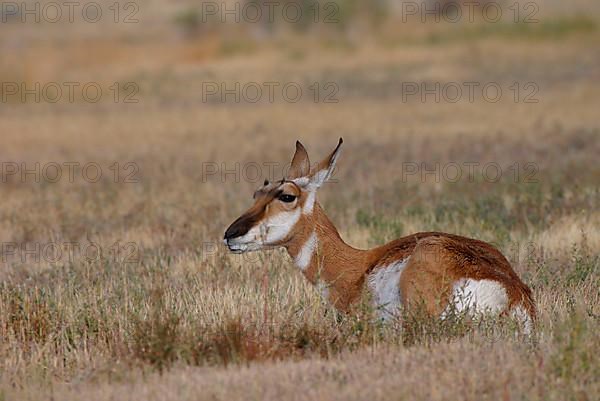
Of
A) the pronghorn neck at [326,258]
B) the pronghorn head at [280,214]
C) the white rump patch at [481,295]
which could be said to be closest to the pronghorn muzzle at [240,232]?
the pronghorn head at [280,214]

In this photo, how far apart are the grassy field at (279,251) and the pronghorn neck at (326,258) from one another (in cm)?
20

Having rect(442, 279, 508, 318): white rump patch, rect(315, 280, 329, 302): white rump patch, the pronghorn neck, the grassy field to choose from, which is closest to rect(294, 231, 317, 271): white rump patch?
the pronghorn neck

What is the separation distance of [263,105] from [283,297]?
22.2 metres

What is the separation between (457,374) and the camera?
Answer: 7082mm

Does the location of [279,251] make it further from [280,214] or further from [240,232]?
[240,232]

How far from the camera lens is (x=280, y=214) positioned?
8883 millimetres

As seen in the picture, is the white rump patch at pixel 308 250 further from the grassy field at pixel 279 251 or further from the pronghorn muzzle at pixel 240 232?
the pronghorn muzzle at pixel 240 232

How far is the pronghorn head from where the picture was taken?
8719mm

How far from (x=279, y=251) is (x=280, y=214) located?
2.52 metres

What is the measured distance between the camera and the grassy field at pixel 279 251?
24.0 ft

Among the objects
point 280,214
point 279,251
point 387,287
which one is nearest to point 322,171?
point 280,214

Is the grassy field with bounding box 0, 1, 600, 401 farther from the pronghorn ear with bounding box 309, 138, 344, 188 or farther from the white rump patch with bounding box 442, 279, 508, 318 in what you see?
the pronghorn ear with bounding box 309, 138, 344, 188

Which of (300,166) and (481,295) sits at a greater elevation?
(300,166)

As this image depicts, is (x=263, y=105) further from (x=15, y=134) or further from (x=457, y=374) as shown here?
(x=457, y=374)
